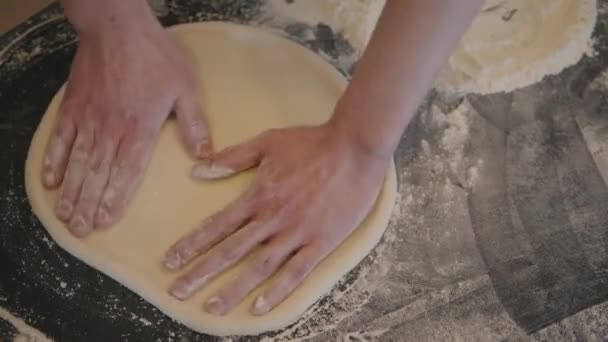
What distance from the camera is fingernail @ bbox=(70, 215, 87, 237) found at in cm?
83

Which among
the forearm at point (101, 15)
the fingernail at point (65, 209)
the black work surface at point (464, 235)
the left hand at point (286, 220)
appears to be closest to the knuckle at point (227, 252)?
the left hand at point (286, 220)

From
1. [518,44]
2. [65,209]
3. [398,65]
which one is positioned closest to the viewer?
[398,65]

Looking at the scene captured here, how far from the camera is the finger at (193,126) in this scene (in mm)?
891

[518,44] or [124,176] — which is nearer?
[124,176]

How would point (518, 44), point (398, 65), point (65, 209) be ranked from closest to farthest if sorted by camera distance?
point (398, 65)
point (65, 209)
point (518, 44)

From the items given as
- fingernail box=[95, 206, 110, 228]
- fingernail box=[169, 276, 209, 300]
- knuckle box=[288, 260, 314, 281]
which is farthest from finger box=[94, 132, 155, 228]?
knuckle box=[288, 260, 314, 281]

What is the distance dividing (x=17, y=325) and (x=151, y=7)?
0.53 metres

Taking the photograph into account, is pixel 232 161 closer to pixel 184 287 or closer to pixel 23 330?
pixel 184 287

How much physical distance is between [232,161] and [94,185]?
0.57 feet

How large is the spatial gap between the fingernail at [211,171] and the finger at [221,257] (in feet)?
0.31

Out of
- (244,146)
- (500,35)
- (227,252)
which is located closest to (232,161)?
(244,146)

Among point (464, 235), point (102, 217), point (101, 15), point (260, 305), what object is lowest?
point (464, 235)

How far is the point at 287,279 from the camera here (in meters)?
0.79

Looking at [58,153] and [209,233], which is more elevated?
[58,153]
